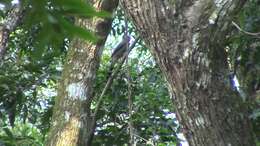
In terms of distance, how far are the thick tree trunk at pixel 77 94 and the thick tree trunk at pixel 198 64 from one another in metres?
1.03

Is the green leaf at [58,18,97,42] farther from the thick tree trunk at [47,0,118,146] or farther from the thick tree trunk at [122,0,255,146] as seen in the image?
the thick tree trunk at [47,0,118,146]

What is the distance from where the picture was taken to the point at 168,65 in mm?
1674

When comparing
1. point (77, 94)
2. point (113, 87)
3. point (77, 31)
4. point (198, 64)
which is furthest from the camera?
point (113, 87)

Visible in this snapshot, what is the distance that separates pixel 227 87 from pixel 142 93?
228 cm

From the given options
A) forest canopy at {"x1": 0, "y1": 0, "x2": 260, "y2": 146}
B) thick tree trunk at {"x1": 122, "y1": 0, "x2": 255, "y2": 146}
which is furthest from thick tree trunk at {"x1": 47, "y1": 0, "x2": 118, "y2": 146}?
thick tree trunk at {"x1": 122, "y1": 0, "x2": 255, "y2": 146}

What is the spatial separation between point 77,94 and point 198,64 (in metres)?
1.28

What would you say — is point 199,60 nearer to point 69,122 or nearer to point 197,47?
point 197,47

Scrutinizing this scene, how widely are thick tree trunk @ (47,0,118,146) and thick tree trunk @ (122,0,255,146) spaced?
103 cm

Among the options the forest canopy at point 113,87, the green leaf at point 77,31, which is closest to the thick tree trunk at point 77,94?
the forest canopy at point 113,87

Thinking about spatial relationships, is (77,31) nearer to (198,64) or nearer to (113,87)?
(198,64)

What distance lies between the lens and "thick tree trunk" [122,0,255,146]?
163cm

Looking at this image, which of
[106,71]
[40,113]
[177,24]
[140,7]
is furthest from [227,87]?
[40,113]

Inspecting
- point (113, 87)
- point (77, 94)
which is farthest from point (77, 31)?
point (113, 87)

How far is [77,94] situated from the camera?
9.28 ft
